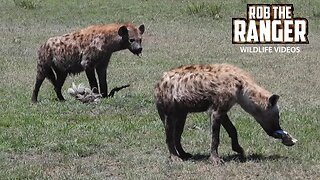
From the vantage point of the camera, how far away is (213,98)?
7.99 m

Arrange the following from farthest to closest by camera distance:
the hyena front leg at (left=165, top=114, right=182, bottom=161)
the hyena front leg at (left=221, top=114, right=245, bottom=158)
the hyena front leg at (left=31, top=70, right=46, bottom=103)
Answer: the hyena front leg at (left=31, top=70, right=46, bottom=103)
the hyena front leg at (left=221, top=114, right=245, bottom=158)
the hyena front leg at (left=165, top=114, right=182, bottom=161)

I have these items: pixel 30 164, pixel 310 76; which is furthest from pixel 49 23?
pixel 30 164

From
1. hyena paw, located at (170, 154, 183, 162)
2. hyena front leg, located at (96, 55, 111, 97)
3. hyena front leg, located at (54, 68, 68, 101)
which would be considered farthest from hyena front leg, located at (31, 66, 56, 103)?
hyena paw, located at (170, 154, 183, 162)

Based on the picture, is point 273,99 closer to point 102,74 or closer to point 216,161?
point 216,161

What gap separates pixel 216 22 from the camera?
80.3 ft

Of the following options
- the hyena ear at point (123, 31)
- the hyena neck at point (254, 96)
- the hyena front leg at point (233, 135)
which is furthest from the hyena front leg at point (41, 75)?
the hyena neck at point (254, 96)

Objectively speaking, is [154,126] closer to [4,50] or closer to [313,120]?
[313,120]

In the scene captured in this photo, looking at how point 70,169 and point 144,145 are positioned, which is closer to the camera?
point 70,169

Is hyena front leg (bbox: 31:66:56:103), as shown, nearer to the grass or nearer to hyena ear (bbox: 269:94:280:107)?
the grass

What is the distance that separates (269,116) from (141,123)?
110 inches

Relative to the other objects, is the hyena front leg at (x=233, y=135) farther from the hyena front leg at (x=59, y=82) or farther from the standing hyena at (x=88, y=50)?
the hyena front leg at (x=59, y=82)

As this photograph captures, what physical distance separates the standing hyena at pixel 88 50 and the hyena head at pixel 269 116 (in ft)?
15.0

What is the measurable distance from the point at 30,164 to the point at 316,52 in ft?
41.5

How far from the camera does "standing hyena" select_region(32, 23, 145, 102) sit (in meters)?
12.4
